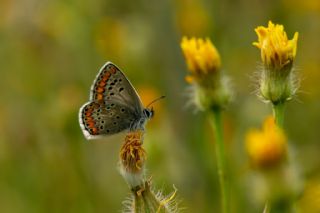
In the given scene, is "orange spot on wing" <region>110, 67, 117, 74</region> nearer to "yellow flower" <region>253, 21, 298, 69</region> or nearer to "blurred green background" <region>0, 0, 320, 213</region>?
"yellow flower" <region>253, 21, 298, 69</region>

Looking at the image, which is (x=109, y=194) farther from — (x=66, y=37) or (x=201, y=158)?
(x=66, y=37)

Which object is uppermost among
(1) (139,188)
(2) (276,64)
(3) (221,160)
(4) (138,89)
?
(4) (138,89)

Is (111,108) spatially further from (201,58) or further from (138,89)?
(138,89)

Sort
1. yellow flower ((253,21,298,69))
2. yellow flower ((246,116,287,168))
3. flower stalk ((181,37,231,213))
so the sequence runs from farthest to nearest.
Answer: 1. flower stalk ((181,37,231,213))
2. yellow flower ((253,21,298,69))
3. yellow flower ((246,116,287,168))

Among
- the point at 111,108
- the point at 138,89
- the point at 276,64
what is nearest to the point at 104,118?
the point at 111,108

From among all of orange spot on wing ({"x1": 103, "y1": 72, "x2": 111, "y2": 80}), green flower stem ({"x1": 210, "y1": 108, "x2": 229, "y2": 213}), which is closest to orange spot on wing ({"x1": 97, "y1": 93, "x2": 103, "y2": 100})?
orange spot on wing ({"x1": 103, "y1": 72, "x2": 111, "y2": 80})

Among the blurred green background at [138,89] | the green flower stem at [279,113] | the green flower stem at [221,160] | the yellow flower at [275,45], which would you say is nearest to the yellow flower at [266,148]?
the green flower stem at [279,113]

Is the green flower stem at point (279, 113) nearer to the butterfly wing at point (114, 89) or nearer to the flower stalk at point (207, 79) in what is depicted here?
the flower stalk at point (207, 79)
